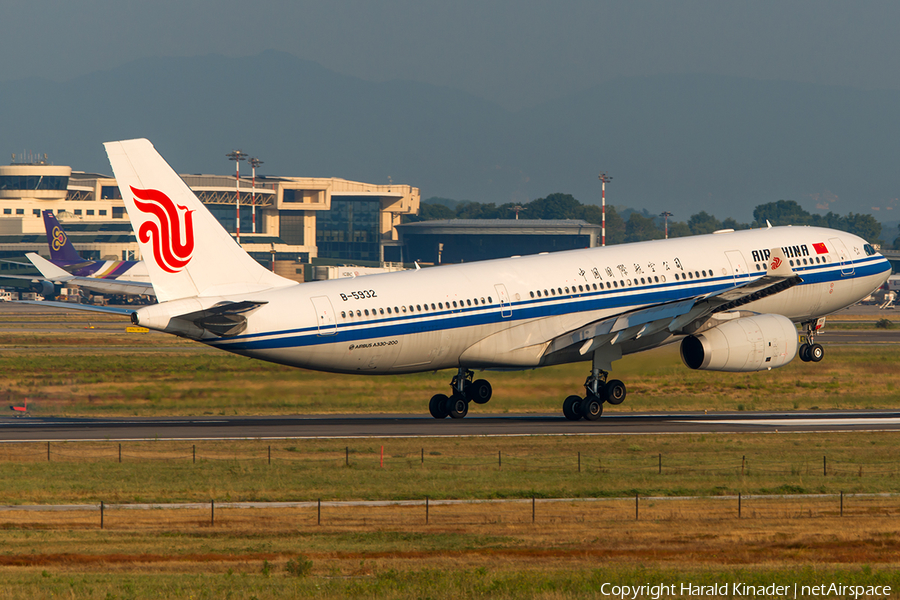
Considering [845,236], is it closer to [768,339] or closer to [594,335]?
[768,339]

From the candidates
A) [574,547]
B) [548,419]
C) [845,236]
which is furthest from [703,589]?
[845,236]

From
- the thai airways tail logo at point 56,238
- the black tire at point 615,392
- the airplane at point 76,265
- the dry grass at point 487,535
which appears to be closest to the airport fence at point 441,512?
the dry grass at point 487,535

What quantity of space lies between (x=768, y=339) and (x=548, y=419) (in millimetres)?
10956

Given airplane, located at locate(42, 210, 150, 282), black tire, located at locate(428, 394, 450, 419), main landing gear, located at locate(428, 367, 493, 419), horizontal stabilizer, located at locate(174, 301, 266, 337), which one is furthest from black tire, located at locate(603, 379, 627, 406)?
airplane, located at locate(42, 210, 150, 282)

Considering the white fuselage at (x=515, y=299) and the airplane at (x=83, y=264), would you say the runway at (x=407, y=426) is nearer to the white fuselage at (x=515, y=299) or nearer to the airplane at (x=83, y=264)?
the white fuselage at (x=515, y=299)

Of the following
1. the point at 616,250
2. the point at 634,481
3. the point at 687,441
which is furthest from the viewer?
the point at 616,250

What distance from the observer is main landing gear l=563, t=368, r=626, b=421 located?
48781 millimetres

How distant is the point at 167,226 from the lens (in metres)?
41.0

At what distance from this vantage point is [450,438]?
4403 cm

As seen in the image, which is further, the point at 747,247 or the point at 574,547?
the point at 747,247

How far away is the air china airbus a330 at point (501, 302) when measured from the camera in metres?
41.0

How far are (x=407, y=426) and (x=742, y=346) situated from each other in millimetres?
14922

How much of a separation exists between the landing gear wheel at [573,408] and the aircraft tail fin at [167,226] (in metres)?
16.4

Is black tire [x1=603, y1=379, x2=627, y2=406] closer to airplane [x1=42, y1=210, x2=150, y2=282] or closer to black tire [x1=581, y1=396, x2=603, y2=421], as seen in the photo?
black tire [x1=581, y1=396, x2=603, y2=421]
